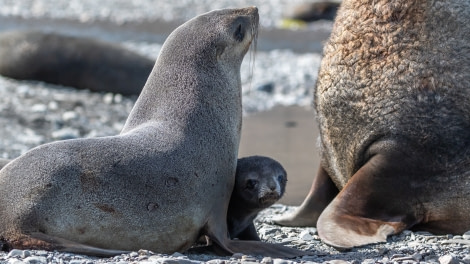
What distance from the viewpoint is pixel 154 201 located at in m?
5.47

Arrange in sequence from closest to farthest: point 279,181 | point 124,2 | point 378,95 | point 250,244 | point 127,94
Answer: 1. point 250,244
2. point 279,181
3. point 378,95
4. point 127,94
5. point 124,2

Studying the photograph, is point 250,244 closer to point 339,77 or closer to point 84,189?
point 84,189

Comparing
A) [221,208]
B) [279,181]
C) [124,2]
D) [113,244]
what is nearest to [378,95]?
[279,181]

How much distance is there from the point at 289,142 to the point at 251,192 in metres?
5.07

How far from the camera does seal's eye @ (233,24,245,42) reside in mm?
6527

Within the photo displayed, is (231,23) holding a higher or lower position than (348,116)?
higher

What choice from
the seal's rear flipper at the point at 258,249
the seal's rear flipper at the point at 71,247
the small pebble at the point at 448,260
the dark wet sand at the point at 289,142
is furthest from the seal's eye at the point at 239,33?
the dark wet sand at the point at 289,142

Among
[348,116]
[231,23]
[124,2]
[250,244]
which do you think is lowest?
[250,244]

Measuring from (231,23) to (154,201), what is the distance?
1495 mm

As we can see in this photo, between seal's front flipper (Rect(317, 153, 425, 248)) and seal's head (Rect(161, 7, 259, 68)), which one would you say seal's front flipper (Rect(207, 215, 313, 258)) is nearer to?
seal's front flipper (Rect(317, 153, 425, 248))

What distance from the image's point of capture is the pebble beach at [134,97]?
5477 millimetres

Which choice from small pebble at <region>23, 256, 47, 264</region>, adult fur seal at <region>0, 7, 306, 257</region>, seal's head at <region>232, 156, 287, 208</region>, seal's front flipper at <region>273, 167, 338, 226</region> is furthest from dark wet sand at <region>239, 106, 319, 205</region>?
small pebble at <region>23, 256, 47, 264</region>

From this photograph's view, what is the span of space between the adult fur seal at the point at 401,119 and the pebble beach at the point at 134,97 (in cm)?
18

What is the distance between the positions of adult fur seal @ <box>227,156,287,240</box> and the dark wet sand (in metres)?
2.08
